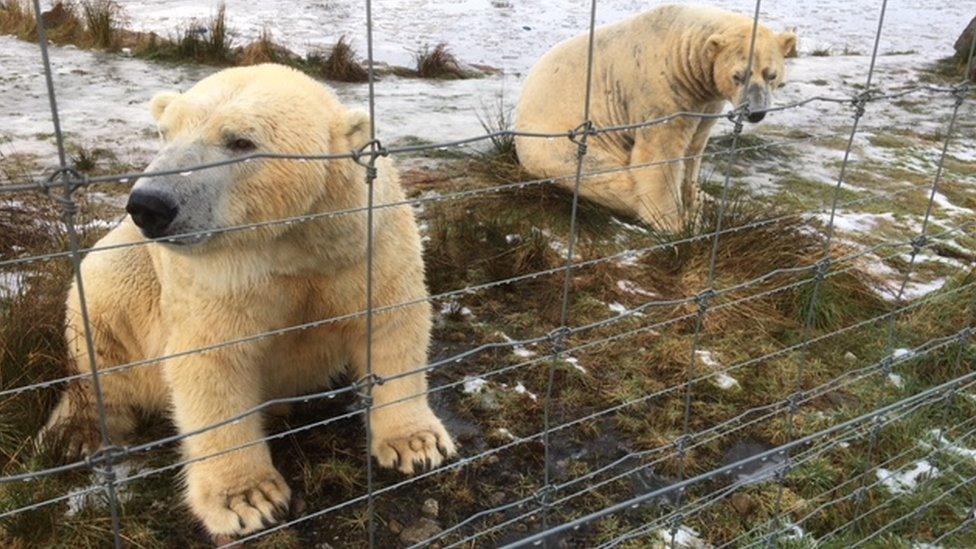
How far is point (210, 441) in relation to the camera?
2488 millimetres

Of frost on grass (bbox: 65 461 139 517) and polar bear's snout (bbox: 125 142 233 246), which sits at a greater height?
polar bear's snout (bbox: 125 142 233 246)

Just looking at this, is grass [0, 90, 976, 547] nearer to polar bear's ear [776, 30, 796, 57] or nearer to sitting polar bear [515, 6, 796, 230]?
sitting polar bear [515, 6, 796, 230]

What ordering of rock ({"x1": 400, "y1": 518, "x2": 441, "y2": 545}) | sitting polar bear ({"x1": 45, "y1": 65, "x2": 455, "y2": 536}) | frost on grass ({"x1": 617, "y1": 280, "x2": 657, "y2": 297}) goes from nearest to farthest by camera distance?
sitting polar bear ({"x1": 45, "y1": 65, "x2": 455, "y2": 536}) < rock ({"x1": 400, "y1": 518, "x2": 441, "y2": 545}) < frost on grass ({"x1": 617, "y1": 280, "x2": 657, "y2": 297})

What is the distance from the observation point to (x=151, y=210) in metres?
1.88

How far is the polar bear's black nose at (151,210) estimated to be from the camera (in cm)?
186

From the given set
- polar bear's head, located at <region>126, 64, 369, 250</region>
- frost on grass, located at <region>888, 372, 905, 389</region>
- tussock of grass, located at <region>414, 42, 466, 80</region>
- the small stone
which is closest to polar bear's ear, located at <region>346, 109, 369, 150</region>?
polar bear's head, located at <region>126, 64, 369, 250</region>

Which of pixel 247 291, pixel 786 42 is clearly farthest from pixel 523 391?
pixel 786 42

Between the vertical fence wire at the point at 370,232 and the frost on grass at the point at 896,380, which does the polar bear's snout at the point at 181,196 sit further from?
the frost on grass at the point at 896,380

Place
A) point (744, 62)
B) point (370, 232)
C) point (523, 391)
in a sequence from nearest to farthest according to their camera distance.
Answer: point (370, 232), point (523, 391), point (744, 62)

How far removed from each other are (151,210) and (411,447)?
1.24m

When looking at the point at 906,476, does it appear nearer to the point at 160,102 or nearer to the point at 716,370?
the point at 716,370

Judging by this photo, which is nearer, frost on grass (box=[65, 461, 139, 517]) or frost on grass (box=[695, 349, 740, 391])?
frost on grass (box=[65, 461, 139, 517])

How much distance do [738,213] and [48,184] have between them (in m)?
3.71

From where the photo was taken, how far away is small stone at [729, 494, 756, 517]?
2744 millimetres
